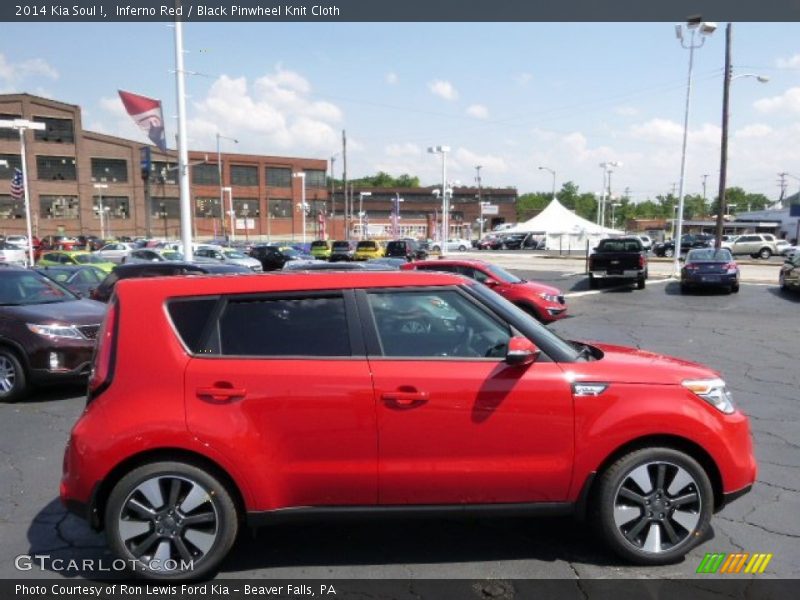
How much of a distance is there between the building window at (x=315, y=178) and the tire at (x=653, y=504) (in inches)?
3854

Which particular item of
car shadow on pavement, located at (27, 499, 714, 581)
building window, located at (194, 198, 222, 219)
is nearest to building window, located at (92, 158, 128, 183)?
building window, located at (194, 198, 222, 219)

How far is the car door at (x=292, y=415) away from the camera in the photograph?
332 centimetres

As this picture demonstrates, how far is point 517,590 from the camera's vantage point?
3.30 metres

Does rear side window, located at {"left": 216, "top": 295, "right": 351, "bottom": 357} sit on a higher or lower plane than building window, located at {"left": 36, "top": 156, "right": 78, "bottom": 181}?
lower

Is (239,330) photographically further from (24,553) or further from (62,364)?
(62,364)

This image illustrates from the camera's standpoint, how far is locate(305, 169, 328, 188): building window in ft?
324

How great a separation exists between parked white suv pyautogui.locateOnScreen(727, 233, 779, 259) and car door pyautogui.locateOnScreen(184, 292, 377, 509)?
160 feet

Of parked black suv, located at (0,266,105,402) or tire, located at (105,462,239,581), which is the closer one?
tire, located at (105,462,239,581)

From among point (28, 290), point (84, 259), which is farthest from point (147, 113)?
point (28, 290)

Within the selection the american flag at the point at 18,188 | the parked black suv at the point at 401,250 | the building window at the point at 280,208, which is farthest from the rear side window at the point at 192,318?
the building window at the point at 280,208

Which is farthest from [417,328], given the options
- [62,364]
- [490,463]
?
[62,364]

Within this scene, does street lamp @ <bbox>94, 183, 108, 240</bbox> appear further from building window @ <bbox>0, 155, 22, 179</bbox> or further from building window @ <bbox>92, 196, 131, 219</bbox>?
building window @ <bbox>0, 155, 22, 179</bbox>

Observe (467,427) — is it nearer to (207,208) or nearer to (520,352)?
(520,352)

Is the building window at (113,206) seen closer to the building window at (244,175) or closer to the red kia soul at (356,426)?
the building window at (244,175)
